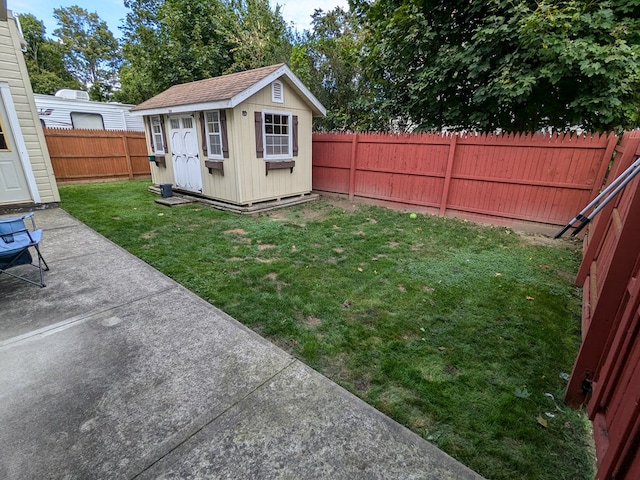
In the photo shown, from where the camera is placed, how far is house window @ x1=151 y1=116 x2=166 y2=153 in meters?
9.08

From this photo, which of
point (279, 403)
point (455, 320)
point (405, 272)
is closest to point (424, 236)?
point (405, 272)

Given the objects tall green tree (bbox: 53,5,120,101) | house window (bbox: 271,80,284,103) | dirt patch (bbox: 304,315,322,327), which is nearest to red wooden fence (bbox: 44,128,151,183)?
house window (bbox: 271,80,284,103)

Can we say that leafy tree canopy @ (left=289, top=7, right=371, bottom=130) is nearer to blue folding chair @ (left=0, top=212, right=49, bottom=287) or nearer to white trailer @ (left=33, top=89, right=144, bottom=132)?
white trailer @ (left=33, top=89, right=144, bottom=132)

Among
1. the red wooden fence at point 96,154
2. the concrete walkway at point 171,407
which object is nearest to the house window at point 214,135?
the concrete walkway at point 171,407

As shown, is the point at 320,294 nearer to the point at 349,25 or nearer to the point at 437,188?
the point at 437,188

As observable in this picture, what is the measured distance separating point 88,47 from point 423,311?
41.9 meters

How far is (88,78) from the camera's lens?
3177cm

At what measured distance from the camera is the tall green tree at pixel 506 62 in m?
5.50

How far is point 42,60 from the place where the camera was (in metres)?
28.0

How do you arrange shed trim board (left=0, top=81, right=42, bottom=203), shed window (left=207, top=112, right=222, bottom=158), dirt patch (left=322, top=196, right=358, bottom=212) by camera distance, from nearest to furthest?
shed trim board (left=0, top=81, right=42, bottom=203), shed window (left=207, top=112, right=222, bottom=158), dirt patch (left=322, top=196, right=358, bottom=212)

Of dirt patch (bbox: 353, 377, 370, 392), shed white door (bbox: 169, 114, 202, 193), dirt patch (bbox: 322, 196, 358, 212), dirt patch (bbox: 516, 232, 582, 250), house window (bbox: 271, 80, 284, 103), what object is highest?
house window (bbox: 271, 80, 284, 103)

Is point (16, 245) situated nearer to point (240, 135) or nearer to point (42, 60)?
point (240, 135)

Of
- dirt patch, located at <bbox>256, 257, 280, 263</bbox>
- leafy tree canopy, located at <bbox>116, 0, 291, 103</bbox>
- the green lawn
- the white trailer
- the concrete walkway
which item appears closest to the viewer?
the concrete walkway

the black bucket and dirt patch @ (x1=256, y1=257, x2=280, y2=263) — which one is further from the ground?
the black bucket
